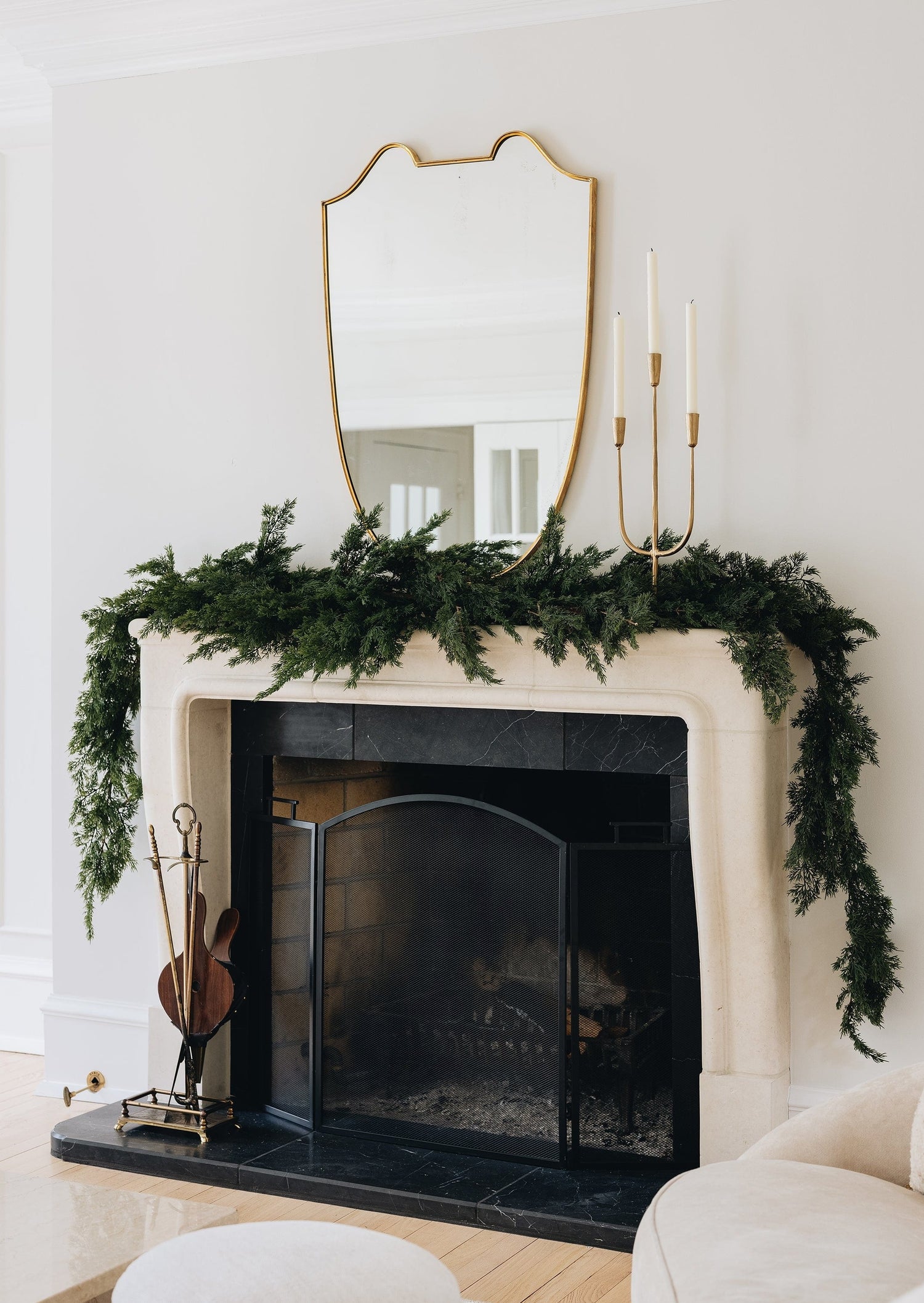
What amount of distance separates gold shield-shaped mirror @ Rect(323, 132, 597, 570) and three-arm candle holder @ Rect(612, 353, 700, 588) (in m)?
0.20

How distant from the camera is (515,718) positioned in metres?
2.95

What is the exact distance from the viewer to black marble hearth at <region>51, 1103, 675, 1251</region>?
268cm

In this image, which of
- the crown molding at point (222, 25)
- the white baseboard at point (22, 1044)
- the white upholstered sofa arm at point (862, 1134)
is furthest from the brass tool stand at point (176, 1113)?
the crown molding at point (222, 25)

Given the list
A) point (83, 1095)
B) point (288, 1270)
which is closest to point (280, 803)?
point (83, 1095)

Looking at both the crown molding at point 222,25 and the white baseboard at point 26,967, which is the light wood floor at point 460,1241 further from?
the crown molding at point 222,25

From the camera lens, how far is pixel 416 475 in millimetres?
3121

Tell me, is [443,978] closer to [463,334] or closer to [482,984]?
[482,984]

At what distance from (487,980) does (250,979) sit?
0.65m

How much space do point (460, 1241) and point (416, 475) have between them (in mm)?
1665

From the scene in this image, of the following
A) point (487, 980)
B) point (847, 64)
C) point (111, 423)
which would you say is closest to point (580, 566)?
point (487, 980)

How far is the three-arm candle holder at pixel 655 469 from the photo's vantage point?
107 inches

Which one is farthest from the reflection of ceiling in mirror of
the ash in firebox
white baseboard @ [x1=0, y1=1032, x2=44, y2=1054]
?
white baseboard @ [x1=0, y1=1032, x2=44, y2=1054]

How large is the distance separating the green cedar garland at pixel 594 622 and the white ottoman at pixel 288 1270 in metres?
1.25

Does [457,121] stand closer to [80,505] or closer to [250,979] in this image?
[80,505]
